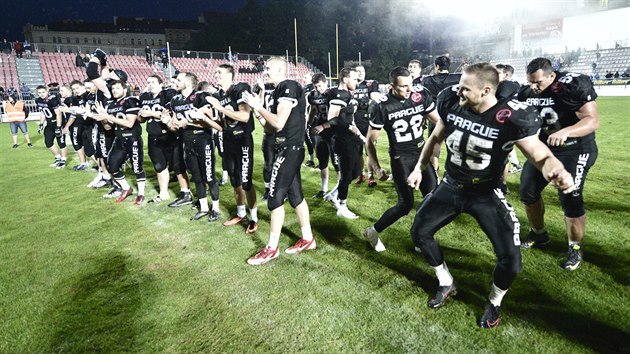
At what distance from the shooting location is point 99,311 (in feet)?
12.6

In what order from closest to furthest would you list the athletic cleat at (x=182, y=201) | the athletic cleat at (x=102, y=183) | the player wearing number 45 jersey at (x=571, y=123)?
the player wearing number 45 jersey at (x=571, y=123), the athletic cleat at (x=182, y=201), the athletic cleat at (x=102, y=183)

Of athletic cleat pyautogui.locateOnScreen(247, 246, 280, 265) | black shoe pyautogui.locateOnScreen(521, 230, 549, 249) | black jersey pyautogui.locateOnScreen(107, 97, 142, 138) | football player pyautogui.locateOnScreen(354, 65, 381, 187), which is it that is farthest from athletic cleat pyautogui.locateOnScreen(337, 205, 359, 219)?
black jersey pyautogui.locateOnScreen(107, 97, 142, 138)

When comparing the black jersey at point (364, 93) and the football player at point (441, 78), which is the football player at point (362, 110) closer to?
the black jersey at point (364, 93)

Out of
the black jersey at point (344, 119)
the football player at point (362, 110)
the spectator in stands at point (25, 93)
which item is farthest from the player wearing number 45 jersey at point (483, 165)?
the spectator in stands at point (25, 93)

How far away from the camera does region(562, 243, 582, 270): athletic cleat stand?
4266mm

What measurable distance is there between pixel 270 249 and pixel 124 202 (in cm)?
443

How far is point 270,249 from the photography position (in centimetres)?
481

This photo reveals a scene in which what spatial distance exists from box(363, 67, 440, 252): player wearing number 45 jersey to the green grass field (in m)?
0.65

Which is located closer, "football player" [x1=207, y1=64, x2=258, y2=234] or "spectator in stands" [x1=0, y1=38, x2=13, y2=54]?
"football player" [x1=207, y1=64, x2=258, y2=234]

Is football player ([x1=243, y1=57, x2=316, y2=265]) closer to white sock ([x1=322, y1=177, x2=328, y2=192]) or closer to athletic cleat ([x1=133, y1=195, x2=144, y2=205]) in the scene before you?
white sock ([x1=322, y1=177, x2=328, y2=192])

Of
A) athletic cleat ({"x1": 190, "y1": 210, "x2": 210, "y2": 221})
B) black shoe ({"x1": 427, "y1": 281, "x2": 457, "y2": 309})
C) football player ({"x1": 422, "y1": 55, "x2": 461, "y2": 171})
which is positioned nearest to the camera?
black shoe ({"x1": 427, "y1": 281, "x2": 457, "y2": 309})

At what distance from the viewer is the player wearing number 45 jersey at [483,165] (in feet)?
9.78

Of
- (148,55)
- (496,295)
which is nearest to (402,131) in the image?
(496,295)

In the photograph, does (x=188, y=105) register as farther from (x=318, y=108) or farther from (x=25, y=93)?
(x=25, y=93)
